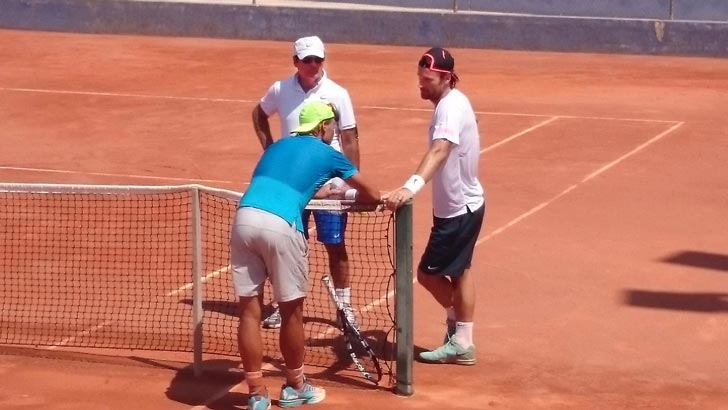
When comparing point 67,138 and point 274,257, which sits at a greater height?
point 67,138

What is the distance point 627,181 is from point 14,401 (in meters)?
8.29

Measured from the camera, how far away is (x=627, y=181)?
1422cm

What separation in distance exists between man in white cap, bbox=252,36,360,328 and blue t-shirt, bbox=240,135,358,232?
4.61ft

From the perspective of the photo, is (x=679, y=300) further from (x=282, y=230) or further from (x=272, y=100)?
(x=282, y=230)

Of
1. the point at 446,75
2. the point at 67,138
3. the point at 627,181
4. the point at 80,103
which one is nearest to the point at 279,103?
the point at 446,75

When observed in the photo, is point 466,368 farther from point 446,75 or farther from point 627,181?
point 627,181

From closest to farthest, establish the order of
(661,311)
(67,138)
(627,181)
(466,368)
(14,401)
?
1. (14,401)
2. (466,368)
3. (661,311)
4. (627,181)
5. (67,138)

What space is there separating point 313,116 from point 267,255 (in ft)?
2.79

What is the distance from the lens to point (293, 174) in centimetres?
723

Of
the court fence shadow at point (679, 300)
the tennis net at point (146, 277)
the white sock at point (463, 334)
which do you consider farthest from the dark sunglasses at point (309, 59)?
the court fence shadow at point (679, 300)

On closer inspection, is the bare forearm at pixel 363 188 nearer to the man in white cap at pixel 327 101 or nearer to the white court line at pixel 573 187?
the man in white cap at pixel 327 101

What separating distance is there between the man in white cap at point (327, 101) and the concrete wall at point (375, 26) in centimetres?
1714

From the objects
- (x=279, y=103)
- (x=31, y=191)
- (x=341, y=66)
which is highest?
(x=341, y=66)

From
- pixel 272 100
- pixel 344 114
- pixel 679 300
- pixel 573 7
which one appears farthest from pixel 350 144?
pixel 573 7
